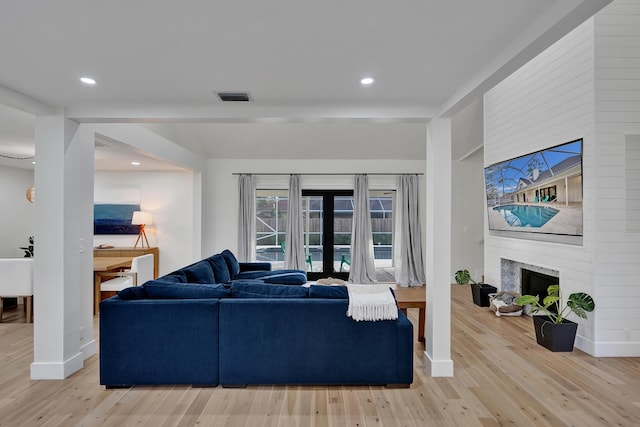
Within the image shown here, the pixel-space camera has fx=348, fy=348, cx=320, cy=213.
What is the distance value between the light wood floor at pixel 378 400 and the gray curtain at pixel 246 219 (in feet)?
11.4

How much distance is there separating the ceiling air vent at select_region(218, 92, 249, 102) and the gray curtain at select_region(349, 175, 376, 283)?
164 inches

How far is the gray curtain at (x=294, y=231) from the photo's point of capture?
22.2ft

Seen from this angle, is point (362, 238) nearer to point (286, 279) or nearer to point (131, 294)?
point (286, 279)

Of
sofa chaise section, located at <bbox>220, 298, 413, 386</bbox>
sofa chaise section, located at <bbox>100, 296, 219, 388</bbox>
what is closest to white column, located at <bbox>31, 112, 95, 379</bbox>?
sofa chaise section, located at <bbox>100, 296, 219, 388</bbox>

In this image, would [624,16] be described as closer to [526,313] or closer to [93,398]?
[526,313]

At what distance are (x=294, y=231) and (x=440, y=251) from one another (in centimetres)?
398

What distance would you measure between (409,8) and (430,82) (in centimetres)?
101

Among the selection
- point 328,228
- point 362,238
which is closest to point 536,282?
point 362,238

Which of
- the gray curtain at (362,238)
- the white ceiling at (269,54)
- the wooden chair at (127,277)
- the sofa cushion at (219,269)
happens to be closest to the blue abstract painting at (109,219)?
the wooden chair at (127,277)

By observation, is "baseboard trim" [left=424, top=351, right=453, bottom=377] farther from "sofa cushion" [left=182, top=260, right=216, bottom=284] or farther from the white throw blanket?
"sofa cushion" [left=182, top=260, right=216, bottom=284]

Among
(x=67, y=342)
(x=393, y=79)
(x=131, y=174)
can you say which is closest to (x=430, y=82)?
(x=393, y=79)

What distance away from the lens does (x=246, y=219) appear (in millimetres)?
6809

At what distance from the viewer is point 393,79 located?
2.52 m

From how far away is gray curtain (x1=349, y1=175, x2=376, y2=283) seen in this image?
6.82 meters
